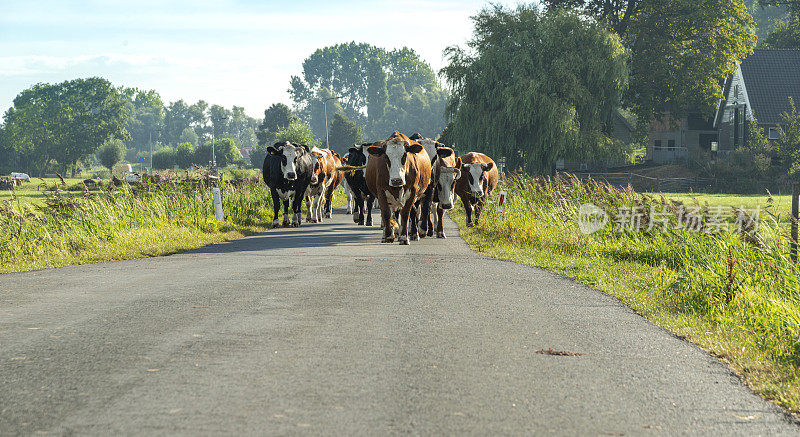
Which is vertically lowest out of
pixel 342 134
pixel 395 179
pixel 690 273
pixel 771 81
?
pixel 690 273

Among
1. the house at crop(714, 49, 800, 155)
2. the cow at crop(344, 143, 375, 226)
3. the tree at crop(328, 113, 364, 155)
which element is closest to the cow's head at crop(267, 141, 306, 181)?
the cow at crop(344, 143, 375, 226)

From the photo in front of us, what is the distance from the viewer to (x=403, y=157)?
46.6ft

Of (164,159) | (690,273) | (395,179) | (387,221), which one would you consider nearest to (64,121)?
(164,159)

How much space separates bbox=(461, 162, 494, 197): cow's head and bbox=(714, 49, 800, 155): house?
36.5 m

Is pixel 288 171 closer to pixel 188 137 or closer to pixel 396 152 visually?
pixel 396 152

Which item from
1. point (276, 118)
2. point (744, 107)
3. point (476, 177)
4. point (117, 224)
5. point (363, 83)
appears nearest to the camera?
point (117, 224)

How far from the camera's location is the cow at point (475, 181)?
18703 millimetres

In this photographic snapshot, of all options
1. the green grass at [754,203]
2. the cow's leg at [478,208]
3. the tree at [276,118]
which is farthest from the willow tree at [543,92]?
the tree at [276,118]

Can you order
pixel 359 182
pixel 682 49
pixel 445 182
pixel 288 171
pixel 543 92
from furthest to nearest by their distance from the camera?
1. pixel 682 49
2. pixel 543 92
3. pixel 359 182
4. pixel 288 171
5. pixel 445 182

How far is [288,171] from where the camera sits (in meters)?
19.1

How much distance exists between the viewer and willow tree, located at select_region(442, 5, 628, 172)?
38531 mm

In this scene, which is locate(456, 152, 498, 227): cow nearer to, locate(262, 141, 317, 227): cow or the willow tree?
locate(262, 141, 317, 227): cow

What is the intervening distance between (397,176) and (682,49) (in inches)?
1663

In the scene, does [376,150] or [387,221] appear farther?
[387,221]
